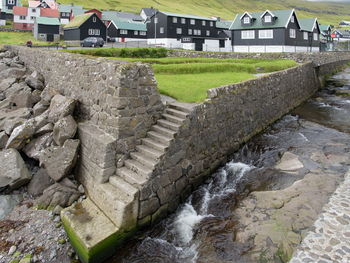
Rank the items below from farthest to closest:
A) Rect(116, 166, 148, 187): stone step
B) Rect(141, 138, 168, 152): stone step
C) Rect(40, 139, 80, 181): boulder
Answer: Rect(40, 139, 80, 181): boulder
Rect(141, 138, 168, 152): stone step
Rect(116, 166, 148, 187): stone step

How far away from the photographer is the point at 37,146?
12.6 m

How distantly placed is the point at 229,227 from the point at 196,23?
77.8 m

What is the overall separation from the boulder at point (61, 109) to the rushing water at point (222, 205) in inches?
258

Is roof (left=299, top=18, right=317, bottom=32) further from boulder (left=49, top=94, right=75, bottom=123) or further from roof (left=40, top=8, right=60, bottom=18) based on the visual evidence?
roof (left=40, top=8, right=60, bottom=18)

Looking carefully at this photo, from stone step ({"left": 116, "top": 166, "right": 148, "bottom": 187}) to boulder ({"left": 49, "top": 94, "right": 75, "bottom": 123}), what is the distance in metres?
4.26

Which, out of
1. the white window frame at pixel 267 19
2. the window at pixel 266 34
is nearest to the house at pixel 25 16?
the window at pixel 266 34

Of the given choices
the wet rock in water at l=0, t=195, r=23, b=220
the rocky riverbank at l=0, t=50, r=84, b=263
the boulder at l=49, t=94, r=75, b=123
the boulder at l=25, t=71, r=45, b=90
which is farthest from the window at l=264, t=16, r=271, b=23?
the wet rock in water at l=0, t=195, r=23, b=220

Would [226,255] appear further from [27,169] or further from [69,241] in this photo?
[27,169]

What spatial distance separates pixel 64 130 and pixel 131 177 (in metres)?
4.16

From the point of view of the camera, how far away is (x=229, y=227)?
9.37 metres

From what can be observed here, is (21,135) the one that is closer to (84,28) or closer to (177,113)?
(177,113)

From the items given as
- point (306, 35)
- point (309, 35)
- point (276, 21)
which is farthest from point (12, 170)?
point (309, 35)

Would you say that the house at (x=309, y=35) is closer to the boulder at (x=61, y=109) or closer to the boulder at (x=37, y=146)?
the boulder at (x=61, y=109)

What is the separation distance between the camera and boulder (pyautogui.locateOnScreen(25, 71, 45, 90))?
60.6 ft
